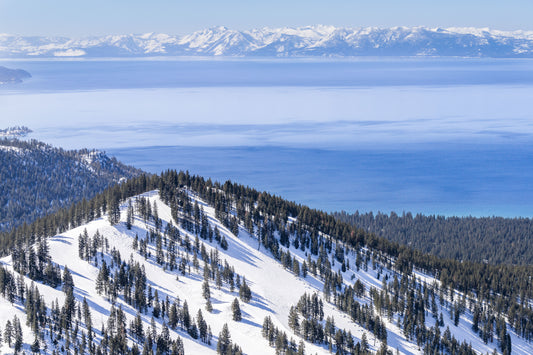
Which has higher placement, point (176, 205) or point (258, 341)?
point (176, 205)

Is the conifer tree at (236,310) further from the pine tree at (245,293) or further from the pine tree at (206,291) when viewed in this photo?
the pine tree at (206,291)

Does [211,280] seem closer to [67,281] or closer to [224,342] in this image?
A: [224,342]

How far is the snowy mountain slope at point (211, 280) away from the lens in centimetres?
10838

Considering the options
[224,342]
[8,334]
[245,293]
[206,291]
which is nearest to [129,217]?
[206,291]

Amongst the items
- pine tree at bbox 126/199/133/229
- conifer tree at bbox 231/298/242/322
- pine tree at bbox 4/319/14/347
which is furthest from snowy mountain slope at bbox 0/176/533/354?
pine tree at bbox 4/319/14/347

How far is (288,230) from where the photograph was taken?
520 feet

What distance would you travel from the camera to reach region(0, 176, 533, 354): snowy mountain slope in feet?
356

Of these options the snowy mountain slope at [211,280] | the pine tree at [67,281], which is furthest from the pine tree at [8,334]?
the pine tree at [67,281]

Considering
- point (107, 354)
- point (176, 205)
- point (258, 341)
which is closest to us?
point (107, 354)

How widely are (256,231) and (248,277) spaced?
23759 millimetres

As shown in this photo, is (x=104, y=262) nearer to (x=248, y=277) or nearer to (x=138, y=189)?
(x=248, y=277)

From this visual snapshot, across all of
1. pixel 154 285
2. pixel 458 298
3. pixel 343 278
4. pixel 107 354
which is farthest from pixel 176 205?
pixel 458 298

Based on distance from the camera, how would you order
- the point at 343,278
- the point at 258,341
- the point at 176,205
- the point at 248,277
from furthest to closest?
the point at 176,205 → the point at 343,278 → the point at 248,277 → the point at 258,341

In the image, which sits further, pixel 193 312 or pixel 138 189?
pixel 138 189
